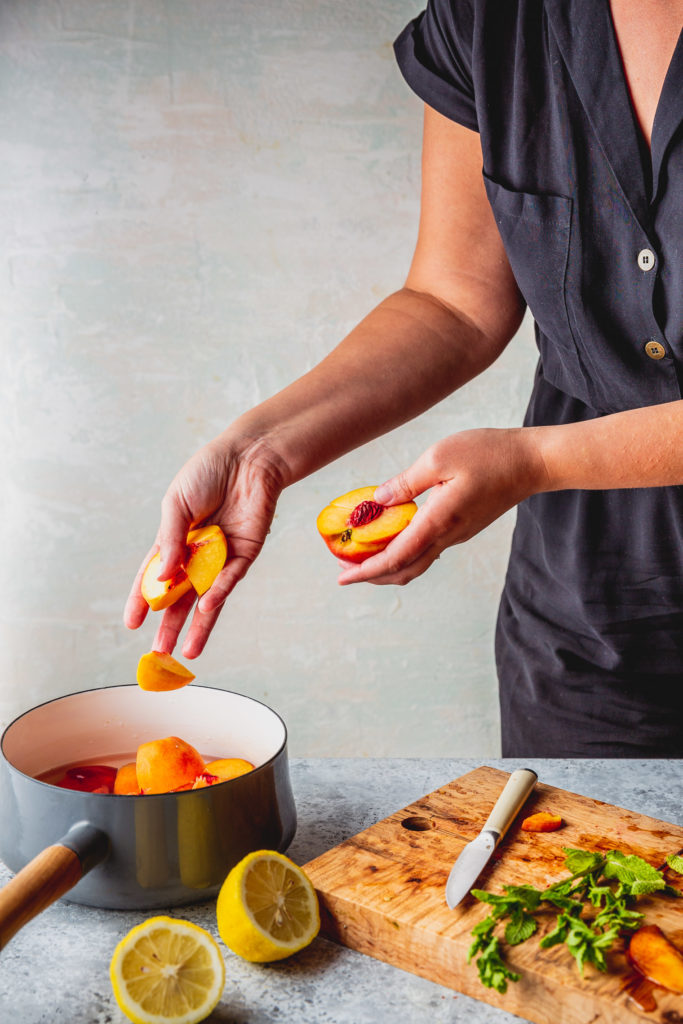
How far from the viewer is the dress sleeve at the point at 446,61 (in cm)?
130

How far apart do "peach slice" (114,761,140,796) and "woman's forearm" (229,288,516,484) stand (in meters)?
0.42

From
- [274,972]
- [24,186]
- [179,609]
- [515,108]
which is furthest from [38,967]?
[24,186]

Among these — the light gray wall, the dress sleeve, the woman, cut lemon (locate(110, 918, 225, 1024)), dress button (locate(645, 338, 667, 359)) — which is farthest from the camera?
the light gray wall

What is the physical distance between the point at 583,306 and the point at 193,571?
0.58 m

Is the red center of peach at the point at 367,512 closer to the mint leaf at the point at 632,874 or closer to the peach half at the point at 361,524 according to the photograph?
the peach half at the point at 361,524

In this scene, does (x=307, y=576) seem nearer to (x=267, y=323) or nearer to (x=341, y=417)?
(x=267, y=323)

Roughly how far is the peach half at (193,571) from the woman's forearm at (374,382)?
0.45ft

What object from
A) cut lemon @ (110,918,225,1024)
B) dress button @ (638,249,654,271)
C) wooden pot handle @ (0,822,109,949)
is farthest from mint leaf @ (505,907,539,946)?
dress button @ (638,249,654,271)

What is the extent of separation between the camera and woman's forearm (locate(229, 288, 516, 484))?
1226 mm

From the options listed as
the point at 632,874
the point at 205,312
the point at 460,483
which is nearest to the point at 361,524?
the point at 460,483

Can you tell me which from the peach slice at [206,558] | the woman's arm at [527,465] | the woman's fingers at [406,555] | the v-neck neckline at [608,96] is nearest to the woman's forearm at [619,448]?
the woman's arm at [527,465]

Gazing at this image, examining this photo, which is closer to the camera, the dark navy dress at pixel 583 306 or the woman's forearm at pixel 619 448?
the woman's forearm at pixel 619 448

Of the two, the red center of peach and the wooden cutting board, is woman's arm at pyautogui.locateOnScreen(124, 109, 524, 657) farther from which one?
the wooden cutting board

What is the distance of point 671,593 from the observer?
1324 mm
